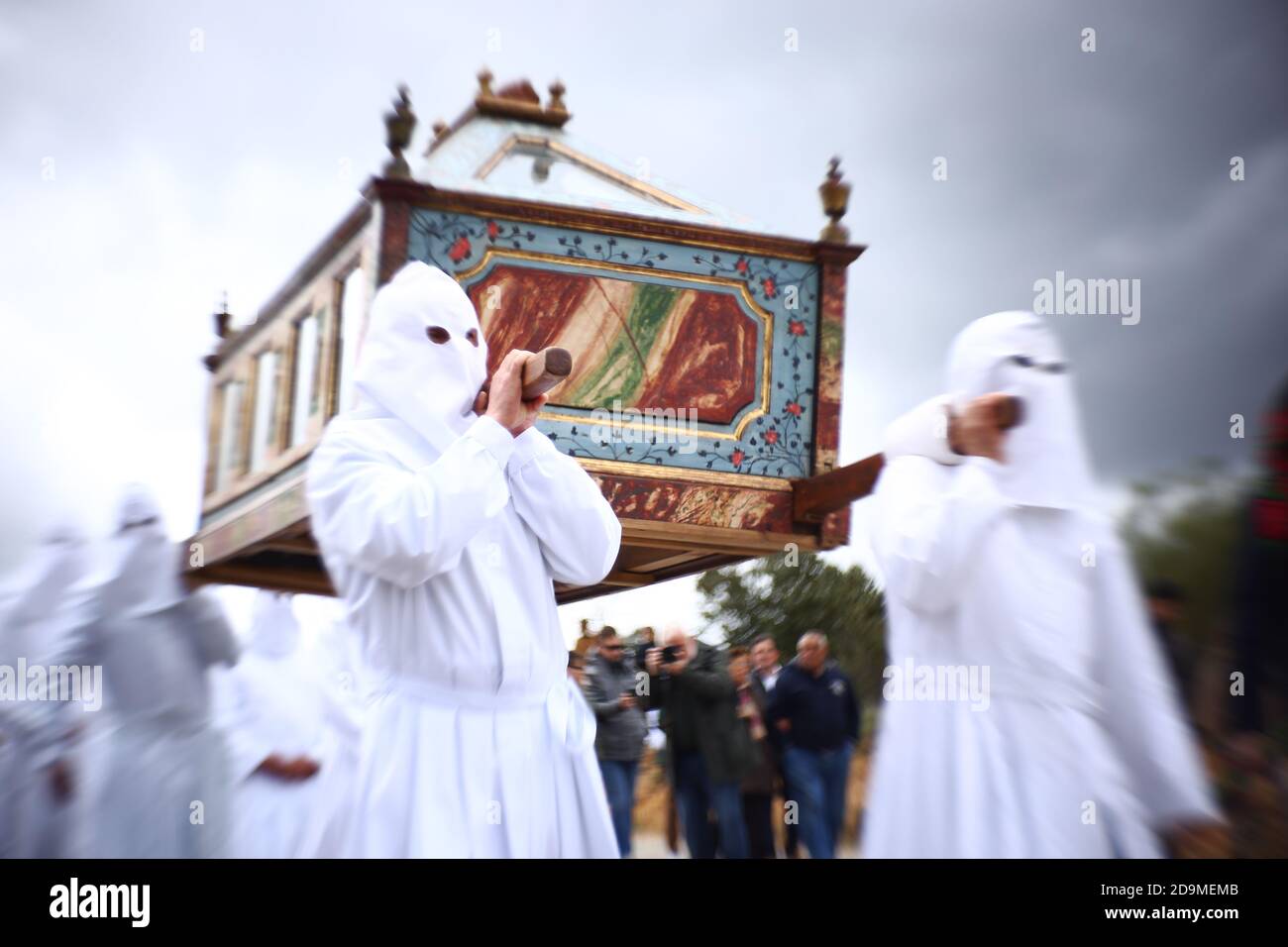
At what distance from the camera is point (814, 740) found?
18.1 feet

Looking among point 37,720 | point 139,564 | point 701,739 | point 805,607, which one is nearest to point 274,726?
point 37,720

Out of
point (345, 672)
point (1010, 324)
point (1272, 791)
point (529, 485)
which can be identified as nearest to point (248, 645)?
point (345, 672)

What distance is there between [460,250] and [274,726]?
1.91 meters

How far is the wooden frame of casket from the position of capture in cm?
509

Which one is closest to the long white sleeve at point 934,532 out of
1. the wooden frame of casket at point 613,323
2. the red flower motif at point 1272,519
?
the red flower motif at point 1272,519

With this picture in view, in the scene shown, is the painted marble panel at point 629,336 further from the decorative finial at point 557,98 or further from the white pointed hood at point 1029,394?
the white pointed hood at point 1029,394

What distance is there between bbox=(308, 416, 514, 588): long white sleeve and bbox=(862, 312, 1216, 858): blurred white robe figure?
3.10 feet

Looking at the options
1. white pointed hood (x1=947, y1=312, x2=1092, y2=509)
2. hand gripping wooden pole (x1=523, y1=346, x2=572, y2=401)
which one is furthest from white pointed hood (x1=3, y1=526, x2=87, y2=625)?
white pointed hood (x1=947, y1=312, x2=1092, y2=509)

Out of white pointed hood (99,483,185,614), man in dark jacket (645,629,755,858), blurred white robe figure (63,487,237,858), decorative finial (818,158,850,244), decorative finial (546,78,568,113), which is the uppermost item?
decorative finial (546,78,568,113)

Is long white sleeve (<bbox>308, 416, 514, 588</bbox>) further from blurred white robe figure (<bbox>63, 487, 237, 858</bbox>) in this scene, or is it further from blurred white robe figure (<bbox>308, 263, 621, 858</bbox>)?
blurred white robe figure (<bbox>63, 487, 237, 858</bbox>)

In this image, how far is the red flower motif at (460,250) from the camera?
16.6 ft

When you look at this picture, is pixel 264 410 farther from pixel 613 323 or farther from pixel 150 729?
pixel 150 729

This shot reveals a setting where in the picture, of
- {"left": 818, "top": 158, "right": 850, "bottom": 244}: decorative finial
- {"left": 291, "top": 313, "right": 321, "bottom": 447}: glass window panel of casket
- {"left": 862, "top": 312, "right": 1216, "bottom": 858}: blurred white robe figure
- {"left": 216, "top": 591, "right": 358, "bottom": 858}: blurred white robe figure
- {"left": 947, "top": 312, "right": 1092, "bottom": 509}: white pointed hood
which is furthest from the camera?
{"left": 818, "top": 158, "right": 850, "bottom": 244}: decorative finial

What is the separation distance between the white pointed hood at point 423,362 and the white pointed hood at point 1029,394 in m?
1.14
